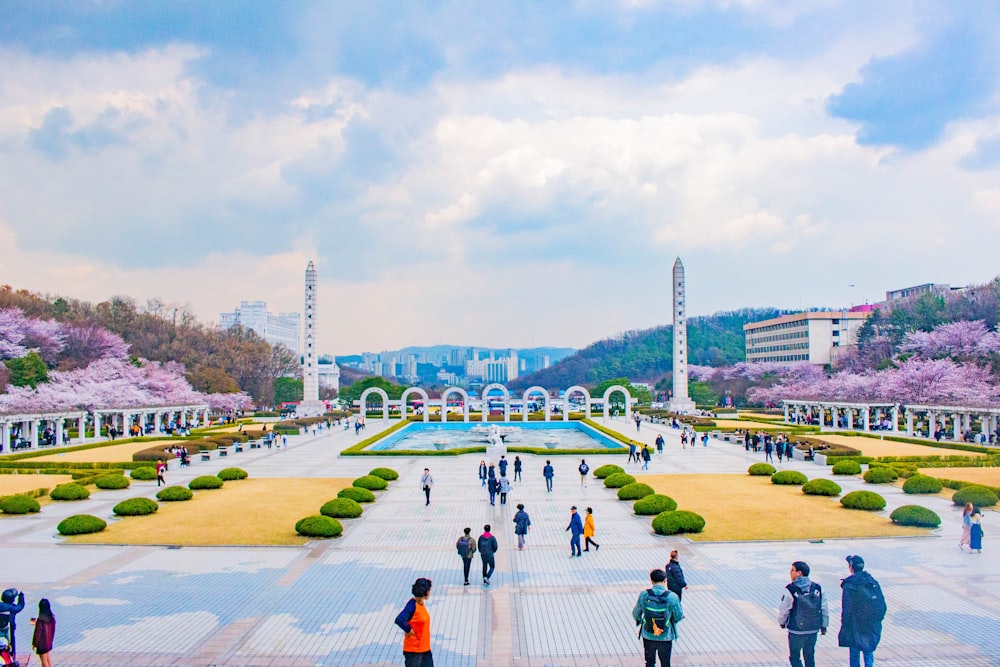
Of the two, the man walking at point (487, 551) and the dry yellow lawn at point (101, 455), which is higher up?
the man walking at point (487, 551)

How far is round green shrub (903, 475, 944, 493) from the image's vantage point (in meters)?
22.9

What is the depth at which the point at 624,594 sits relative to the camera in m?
13.3

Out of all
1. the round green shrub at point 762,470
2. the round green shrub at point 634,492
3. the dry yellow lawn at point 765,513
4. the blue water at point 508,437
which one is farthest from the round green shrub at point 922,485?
the blue water at point 508,437

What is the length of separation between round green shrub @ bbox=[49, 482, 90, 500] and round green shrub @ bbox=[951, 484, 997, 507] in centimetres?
2615

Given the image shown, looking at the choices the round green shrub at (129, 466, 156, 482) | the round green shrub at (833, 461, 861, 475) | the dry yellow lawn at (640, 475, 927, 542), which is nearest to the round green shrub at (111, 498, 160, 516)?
the round green shrub at (129, 466, 156, 482)

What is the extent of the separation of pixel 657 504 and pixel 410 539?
696cm

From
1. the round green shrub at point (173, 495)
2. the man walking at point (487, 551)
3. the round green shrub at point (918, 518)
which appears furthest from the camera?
the round green shrub at point (173, 495)

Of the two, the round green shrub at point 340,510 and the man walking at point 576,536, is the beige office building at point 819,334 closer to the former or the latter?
the round green shrub at point 340,510

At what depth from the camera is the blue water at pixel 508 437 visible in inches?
1714

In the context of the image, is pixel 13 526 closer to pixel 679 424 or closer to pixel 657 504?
pixel 657 504

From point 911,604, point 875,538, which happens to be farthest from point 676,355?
point 911,604

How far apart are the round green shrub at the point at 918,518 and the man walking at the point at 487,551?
36.3 ft

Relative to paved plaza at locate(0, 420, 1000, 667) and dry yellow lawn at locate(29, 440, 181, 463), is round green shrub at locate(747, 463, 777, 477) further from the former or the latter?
dry yellow lawn at locate(29, 440, 181, 463)

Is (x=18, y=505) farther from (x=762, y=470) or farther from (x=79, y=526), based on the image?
(x=762, y=470)
